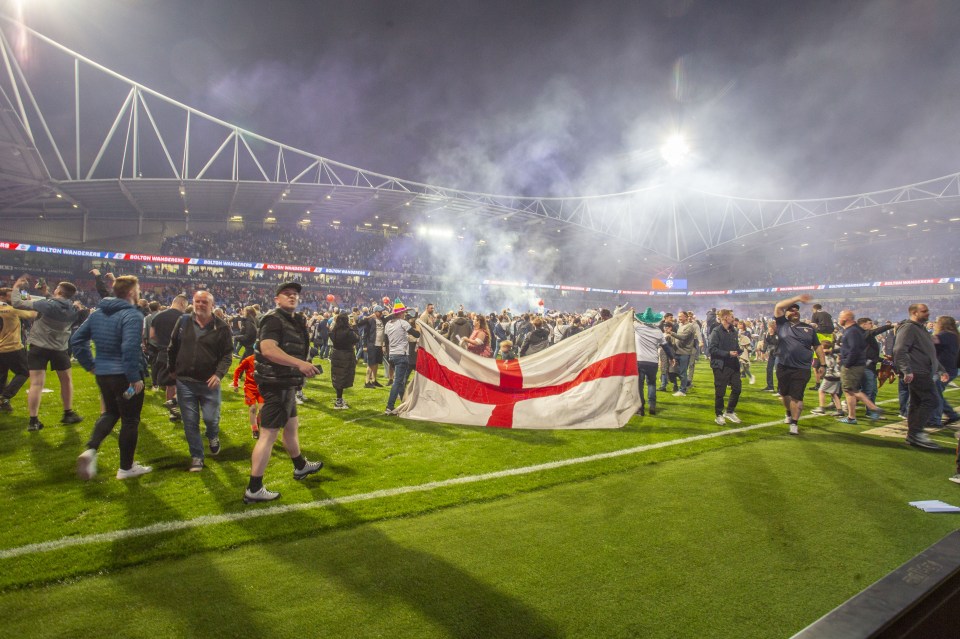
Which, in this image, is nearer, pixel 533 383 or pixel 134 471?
pixel 134 471

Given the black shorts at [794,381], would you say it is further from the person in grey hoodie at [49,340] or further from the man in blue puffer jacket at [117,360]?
the person in grey hoodie at [49,340]

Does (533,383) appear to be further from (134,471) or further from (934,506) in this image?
(134,471)

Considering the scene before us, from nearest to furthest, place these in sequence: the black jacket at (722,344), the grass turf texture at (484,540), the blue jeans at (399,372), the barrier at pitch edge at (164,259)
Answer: the grass turf texture at (484,540) < the black jacket at (722,344) < the blue jeans at (399,372) < the barrier at pitch edge at (164,259)

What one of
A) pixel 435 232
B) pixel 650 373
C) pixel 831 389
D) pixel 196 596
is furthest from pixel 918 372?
pixel 435 232

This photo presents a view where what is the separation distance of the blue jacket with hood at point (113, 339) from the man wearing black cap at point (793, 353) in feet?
25.7

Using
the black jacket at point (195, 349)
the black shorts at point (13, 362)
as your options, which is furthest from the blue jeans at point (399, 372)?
the black shorts at point (13, 362)

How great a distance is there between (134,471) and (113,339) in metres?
1.37

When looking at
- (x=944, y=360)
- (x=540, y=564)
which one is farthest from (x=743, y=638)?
(x=944, y=360)

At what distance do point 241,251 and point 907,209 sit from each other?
63818mm

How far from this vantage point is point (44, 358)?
250 inches

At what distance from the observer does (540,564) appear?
299cm

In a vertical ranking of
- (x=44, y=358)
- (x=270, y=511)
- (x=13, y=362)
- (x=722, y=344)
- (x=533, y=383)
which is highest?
(x=722, y=344)

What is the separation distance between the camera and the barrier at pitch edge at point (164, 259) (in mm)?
32625

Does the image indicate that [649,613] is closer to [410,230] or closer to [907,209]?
[410,230]
